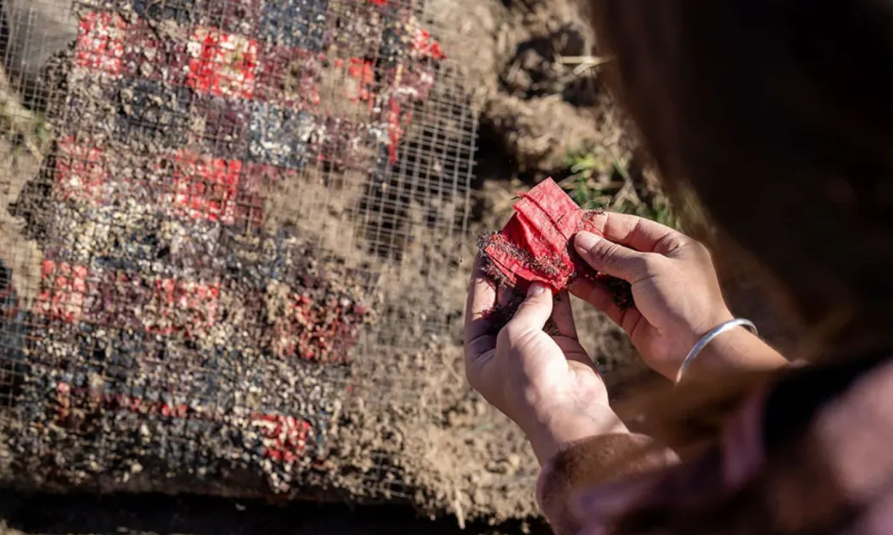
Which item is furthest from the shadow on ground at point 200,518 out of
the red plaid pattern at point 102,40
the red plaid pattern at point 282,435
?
the red plaid pattern at point 102,40

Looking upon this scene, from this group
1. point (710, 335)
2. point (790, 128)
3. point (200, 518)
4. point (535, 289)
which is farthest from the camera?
point (200, 518)

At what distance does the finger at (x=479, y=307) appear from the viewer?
1464mm

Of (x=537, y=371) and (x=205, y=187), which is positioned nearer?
(x=537, y=371)

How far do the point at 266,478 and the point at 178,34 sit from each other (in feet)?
4.17

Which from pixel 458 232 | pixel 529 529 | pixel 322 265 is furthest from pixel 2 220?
pixel 529 529

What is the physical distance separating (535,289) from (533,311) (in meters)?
0.10

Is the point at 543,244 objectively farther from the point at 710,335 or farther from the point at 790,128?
the point at 790,128

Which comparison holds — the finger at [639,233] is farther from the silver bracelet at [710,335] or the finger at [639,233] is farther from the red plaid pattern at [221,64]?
the red plaid pattern at [221,64]

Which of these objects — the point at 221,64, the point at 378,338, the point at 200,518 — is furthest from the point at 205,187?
the point at 200,518

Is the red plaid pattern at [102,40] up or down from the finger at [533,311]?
down

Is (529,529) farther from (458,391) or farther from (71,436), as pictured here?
(71,436)

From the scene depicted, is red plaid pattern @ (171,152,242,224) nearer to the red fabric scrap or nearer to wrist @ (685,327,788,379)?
the red fabric scrap

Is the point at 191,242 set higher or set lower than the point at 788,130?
lower

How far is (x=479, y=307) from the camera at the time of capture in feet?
4.82
